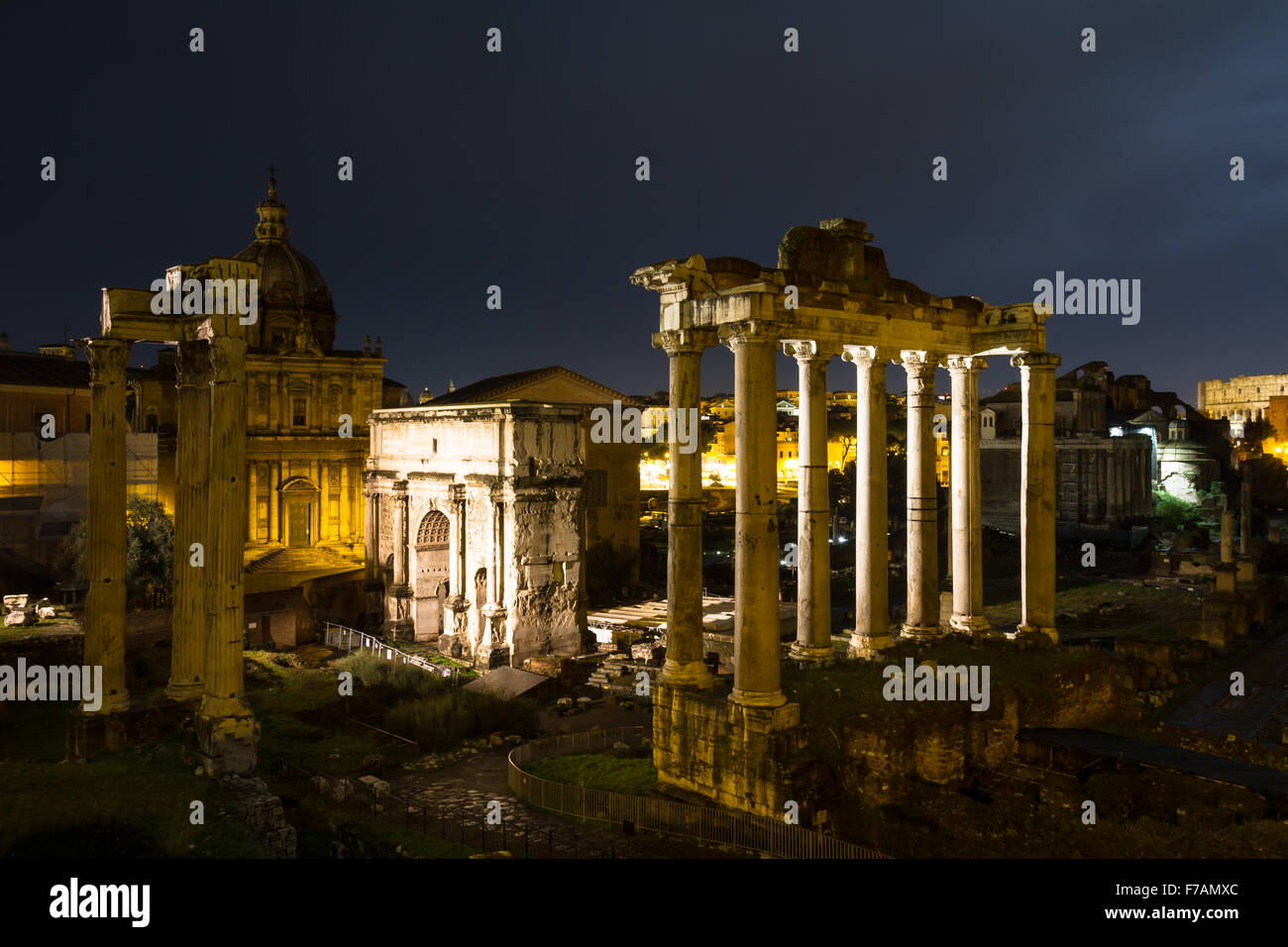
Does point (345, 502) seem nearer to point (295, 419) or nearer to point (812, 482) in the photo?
point (295, 419)

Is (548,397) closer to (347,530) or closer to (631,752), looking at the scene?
(347,530)

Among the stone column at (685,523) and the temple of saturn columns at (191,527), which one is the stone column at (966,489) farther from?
the temple of saturn columns at (191,527)

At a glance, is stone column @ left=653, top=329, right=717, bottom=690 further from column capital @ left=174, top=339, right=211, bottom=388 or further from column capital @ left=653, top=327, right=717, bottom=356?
column capital @ left=174, top=339, right=211, bottom=388

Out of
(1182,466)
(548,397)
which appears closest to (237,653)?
(548,397)

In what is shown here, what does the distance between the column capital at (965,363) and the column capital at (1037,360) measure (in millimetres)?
742

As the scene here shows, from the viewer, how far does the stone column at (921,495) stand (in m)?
17.6

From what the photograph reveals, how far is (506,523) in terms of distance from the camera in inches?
1231

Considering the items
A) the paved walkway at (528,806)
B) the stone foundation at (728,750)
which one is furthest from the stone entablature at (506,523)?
the stone foundation at (728,750)

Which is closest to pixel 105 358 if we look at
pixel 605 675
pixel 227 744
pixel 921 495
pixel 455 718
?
pixel 227 744

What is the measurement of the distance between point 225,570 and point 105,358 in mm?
4400

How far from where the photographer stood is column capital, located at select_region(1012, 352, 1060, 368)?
57.5ft

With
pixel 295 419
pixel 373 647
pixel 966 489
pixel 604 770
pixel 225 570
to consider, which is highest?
pixel 295 419
